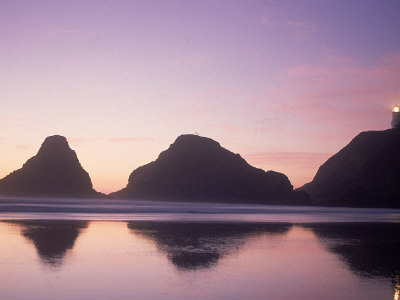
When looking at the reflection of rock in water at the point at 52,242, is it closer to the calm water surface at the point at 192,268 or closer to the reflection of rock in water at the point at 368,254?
the calm water surface at the point at 192,268

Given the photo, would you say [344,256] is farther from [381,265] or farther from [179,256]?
[179,256]

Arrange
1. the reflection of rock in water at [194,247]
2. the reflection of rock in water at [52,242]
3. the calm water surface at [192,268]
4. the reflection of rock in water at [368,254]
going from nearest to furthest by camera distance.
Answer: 1. the calm water surface at [192,268]
2. the reflection of rock in water at [368,254]
3. the reflection of rock in water at [194,247]
4. the reflection of rock in water at [52,242]

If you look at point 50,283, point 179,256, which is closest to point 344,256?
point 179,256

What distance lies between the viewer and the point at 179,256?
20703 millimetres

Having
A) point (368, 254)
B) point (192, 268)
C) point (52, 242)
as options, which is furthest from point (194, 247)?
point (368, 254)

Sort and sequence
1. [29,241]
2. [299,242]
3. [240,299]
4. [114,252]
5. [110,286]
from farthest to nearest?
[299,242] → [29,241] → [114,252] → [110,286] → [240,299]

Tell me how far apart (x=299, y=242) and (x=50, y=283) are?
1775 cm

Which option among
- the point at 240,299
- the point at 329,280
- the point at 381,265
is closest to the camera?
the point at 240,299

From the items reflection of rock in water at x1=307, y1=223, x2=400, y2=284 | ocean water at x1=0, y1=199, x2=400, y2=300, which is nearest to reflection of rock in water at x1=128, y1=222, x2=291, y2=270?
ocean water at x1=0, y1=199, x2=400, y2=300

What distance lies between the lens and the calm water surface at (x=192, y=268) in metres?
14.1

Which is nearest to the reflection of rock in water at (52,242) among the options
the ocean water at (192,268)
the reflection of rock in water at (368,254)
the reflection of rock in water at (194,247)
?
the ocean water at (192,268)

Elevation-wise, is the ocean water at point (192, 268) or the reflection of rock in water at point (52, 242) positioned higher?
the reflection of rock in water at point (52, 242)

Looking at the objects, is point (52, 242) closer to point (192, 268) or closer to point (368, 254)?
point (192, 268)

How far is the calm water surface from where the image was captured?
14086 millimetres
